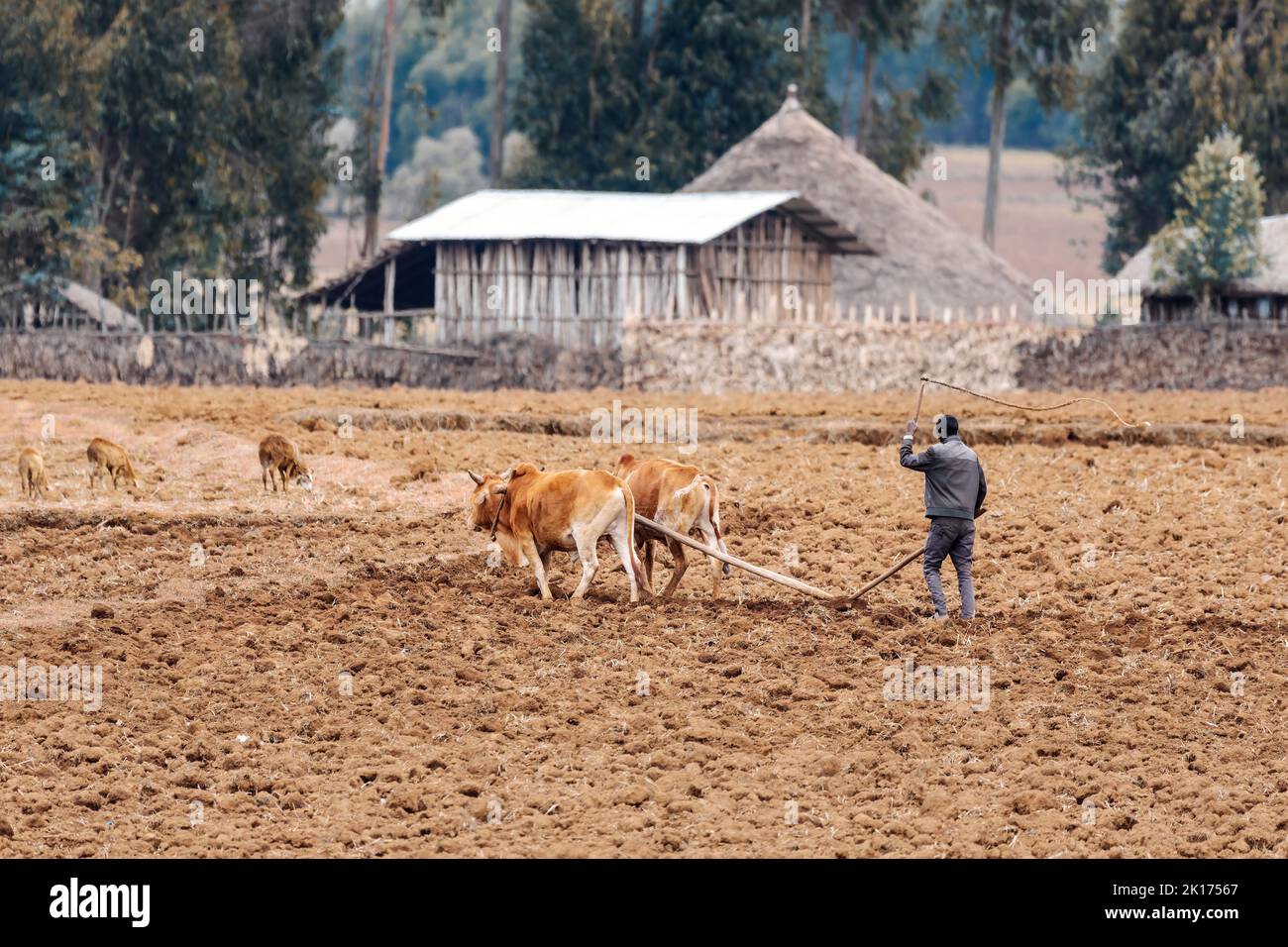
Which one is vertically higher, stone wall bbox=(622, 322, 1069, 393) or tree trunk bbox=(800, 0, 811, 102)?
tree trunk bbox=(800, 0, 811, 102)

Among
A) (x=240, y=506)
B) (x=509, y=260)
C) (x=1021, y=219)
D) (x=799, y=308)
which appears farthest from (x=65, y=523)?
(x=1021, y=219)

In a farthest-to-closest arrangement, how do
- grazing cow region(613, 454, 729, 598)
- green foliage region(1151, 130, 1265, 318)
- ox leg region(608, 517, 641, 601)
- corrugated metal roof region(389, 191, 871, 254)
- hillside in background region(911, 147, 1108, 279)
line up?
hillside in background region(911, 147, 1108, 279), green foliage region(1151, 130, 1265, 318), corrugated metal roof region(389, 191, 871, 254), grazing cow region(613, 454, 729, 598), ox leg region(608, 517, 641, 601)

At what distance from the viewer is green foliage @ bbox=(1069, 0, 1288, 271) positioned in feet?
167

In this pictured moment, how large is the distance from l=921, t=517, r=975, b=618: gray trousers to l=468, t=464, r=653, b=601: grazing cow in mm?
2183

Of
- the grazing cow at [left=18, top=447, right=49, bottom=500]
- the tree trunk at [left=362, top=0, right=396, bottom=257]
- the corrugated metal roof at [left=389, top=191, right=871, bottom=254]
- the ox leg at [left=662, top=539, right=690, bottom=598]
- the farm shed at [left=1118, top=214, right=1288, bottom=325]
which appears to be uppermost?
the tree trunk at [left=362, top=0, right=396, bottom=257]

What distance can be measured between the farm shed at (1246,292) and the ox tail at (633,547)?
27.3m

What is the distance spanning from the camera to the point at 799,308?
39.9 m

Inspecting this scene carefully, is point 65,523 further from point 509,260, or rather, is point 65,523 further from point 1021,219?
point 1021,219

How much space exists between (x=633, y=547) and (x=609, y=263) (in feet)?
73.0

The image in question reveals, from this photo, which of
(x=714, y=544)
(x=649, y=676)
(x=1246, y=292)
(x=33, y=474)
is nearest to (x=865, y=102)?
(x=1246, y=292)

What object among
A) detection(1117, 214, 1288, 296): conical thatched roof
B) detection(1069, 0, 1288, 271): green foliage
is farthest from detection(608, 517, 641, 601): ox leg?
detection(1069, 0, 1288, 271): green foliage

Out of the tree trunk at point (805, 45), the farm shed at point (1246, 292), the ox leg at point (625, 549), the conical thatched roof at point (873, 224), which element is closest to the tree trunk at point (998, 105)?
the tree trunk at point (805, 45)

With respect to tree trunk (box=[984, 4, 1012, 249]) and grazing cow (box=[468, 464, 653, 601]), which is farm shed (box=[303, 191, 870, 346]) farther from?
grazing cow (box=[468, 464, 653, 601])

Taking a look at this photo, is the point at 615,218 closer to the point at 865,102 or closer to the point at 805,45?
the point at 805,45
